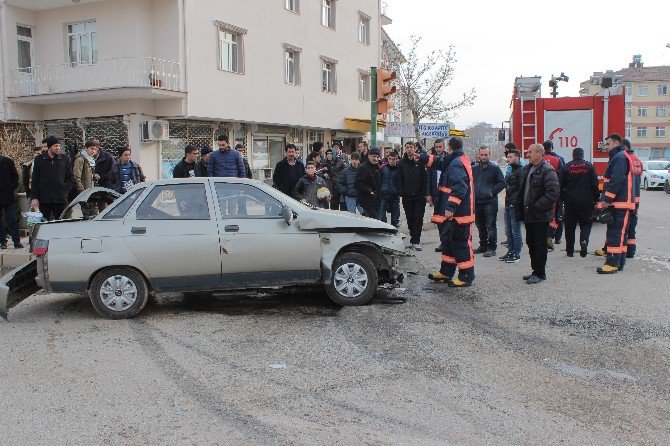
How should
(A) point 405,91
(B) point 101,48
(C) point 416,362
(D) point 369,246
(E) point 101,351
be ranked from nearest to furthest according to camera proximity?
(C) point 416,362, (E) point 101,351, (D) point 369,246, (B) point 101,48, (A) point 405,91

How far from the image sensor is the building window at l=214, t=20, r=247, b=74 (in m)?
21.8

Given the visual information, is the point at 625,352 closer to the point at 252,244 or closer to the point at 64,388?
the point at 252,244

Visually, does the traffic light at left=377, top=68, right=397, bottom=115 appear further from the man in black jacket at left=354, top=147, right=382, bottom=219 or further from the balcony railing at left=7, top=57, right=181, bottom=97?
the balcony railing at left=7, top=57, right=181, bottom=97

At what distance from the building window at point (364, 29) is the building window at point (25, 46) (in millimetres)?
16006

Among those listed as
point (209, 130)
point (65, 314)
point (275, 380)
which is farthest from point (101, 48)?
point (275, 380)

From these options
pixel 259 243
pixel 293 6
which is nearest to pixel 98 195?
pixel 259 243

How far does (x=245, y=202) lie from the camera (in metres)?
6.99

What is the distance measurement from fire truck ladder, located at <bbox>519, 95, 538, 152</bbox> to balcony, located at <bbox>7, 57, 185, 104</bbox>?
10.6m

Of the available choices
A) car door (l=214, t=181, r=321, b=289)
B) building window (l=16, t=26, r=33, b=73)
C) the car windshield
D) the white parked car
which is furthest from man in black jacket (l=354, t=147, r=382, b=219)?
the car windshield

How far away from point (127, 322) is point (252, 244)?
A: 153cm

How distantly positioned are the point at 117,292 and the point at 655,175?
30078 mm

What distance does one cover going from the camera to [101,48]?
2064 cm

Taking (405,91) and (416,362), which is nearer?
(416,362)

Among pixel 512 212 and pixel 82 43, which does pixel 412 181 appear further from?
pixel 82 43
